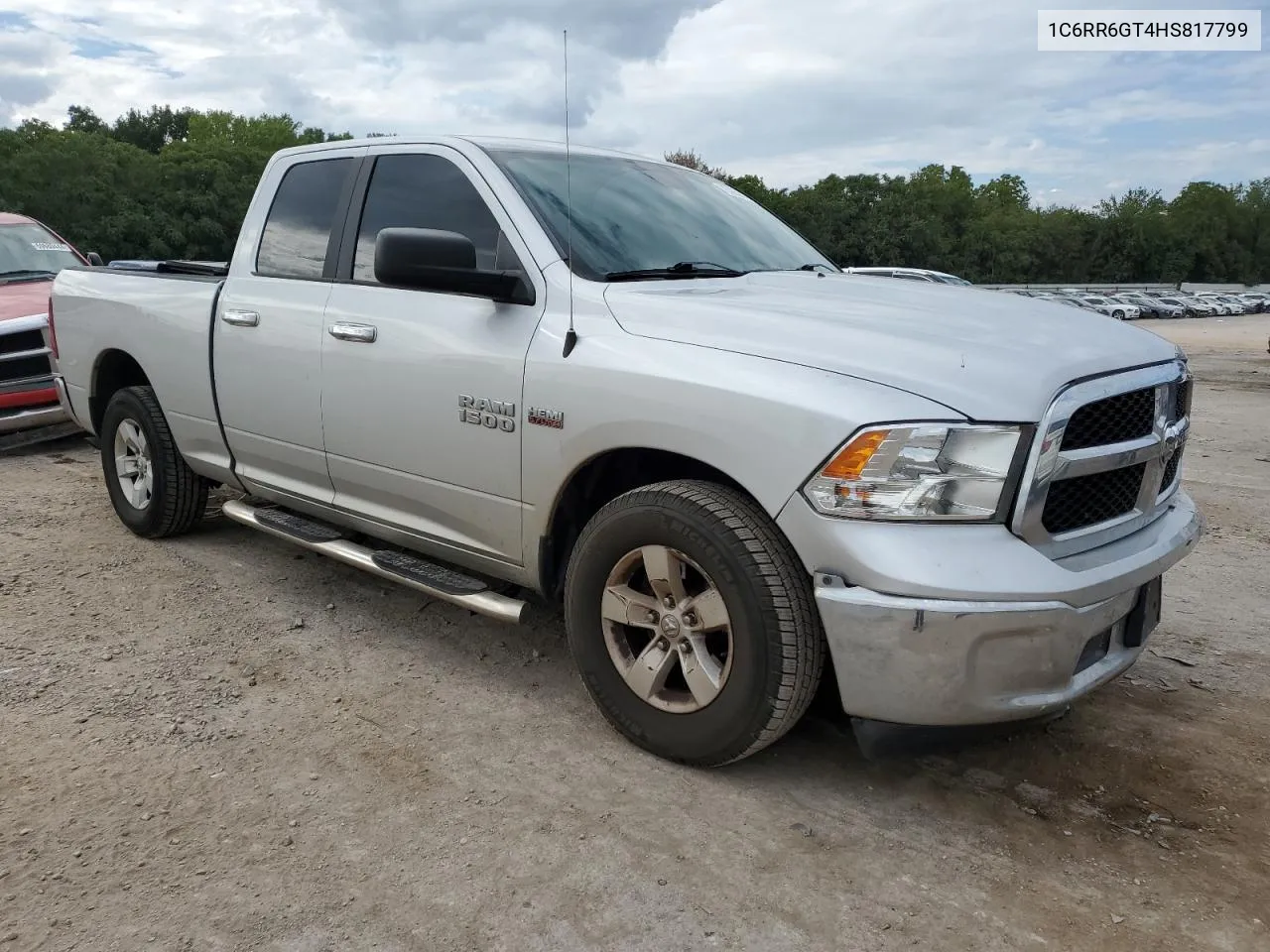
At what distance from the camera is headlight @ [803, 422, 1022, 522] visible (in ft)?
8.01

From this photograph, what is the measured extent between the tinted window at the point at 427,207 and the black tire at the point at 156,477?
1.75 m

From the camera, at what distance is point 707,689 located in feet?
9.27

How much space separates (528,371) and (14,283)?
23.9 feet

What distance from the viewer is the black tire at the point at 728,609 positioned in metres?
2.62

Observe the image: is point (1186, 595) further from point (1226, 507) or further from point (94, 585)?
point (94, 585)

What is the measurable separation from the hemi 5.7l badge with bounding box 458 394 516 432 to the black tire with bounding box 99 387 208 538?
2330mm

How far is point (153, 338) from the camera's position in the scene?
4.79 meters

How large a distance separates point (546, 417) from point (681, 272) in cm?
76

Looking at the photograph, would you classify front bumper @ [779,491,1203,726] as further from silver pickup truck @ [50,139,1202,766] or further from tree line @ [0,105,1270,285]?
tree line @ [0,105,1270,285]

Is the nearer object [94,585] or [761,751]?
[761,751]

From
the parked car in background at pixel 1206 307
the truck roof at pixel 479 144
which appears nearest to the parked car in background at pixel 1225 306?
the parked car in background at pixel 1206 307

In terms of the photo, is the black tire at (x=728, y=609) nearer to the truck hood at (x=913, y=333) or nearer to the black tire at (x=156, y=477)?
the truck hood at (x=913, y=333)

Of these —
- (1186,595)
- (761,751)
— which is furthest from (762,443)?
(1186,595)

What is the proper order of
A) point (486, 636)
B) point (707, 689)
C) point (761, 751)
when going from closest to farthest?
1. point (707, 689)
2. point (761, 751)
3. point (486, 636)
